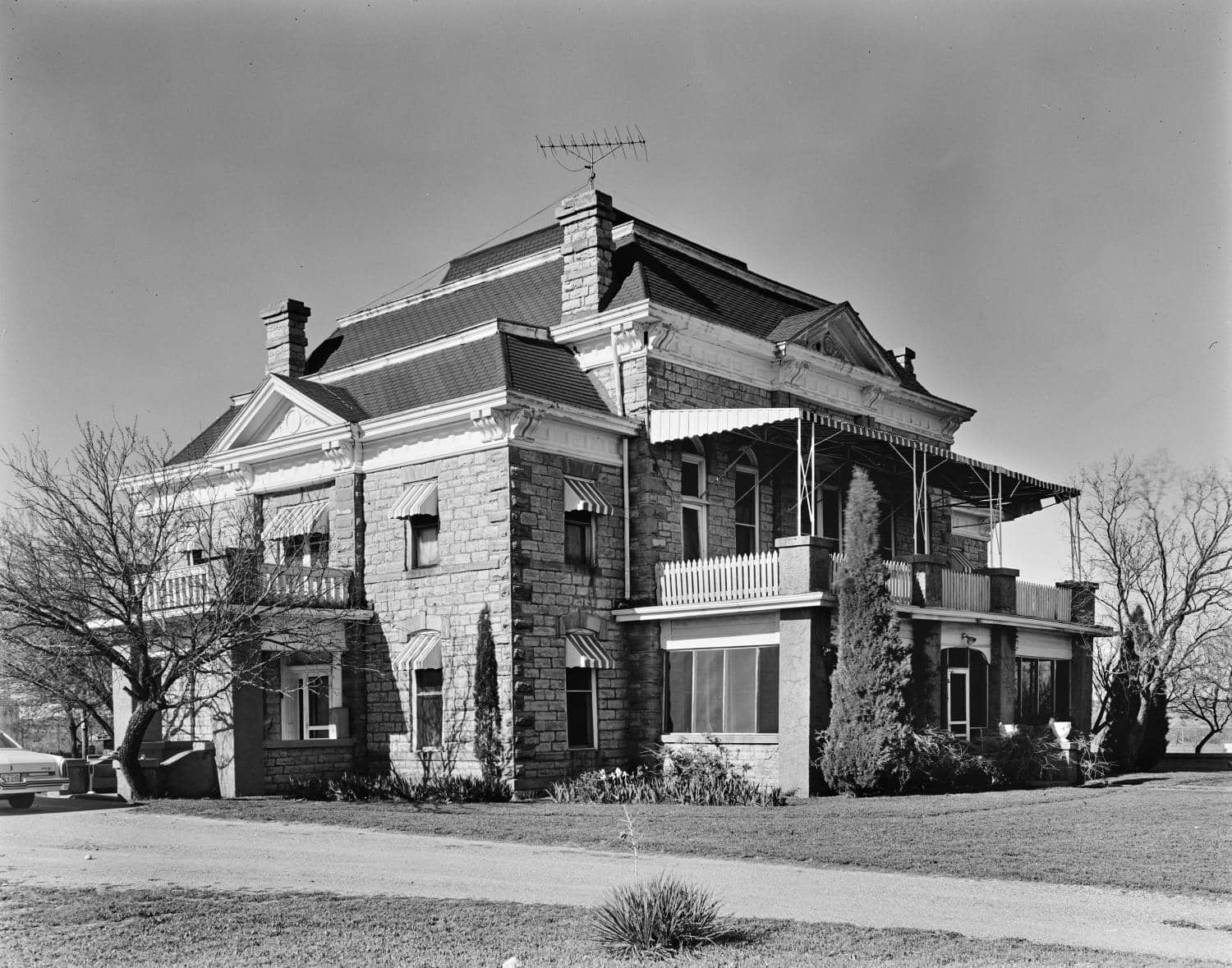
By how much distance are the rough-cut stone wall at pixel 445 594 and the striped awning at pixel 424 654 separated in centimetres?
13

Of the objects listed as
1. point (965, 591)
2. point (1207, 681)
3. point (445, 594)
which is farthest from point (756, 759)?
point (1207, 681)

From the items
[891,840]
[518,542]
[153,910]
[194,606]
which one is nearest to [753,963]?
[153,910]

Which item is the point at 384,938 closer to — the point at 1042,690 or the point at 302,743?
the point at 302,743

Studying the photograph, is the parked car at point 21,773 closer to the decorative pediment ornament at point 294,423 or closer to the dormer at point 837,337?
the decorative pediment ornament at point 294,423

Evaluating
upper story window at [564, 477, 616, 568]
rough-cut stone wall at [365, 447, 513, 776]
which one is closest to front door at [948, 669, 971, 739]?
upper story window at [564, 477, 616, 568]

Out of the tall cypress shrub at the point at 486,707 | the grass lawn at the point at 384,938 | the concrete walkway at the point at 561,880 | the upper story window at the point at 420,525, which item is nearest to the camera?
the grass lawn at the point at 384,938

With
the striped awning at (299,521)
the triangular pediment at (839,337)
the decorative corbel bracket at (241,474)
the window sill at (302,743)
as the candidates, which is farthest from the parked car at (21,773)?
the triangular pediment at (839,337)

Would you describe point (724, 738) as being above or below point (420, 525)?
below

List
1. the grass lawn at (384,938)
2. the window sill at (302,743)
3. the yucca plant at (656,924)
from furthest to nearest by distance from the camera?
the window sill at (302,743) < the yucca plant at (656,924) < the grass lawn at (384,938)

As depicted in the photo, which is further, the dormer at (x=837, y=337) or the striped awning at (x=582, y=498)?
the dormer at (x=837, y=337)

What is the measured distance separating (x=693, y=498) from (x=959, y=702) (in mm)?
6393

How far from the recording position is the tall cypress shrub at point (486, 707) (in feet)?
74.1

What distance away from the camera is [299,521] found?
86.8 ft

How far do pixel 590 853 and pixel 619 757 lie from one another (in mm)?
10019
